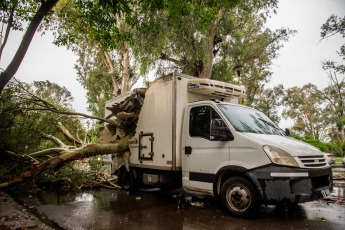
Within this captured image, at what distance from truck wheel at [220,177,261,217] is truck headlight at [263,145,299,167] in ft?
2.06

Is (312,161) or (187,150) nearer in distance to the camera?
(312,161)

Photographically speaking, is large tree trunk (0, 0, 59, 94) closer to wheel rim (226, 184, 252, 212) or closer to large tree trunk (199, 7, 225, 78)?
wheel rim (226, 184, 252, 212)

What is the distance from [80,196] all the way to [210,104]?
4593 millimetres

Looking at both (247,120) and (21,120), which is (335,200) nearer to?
(247,120)

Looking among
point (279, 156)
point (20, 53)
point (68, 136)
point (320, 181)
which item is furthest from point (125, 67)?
point (320, 181)

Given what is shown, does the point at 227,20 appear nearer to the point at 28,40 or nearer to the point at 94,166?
the point at 94,166

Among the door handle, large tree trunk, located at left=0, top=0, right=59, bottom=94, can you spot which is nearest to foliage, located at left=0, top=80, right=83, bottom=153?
large tree trunk, located at left=0, top=0, right=59, bottom=94

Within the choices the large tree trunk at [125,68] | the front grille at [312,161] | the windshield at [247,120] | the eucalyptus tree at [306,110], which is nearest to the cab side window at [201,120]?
the windshield at [247,120]

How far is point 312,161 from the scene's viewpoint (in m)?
4.37

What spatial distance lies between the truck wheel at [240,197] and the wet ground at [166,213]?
0.17 meters

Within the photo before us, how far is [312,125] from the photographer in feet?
148

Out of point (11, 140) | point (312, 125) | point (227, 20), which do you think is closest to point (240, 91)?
point (11, 140)

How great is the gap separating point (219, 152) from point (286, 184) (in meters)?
1.33

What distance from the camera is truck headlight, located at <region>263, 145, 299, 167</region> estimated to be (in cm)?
415
